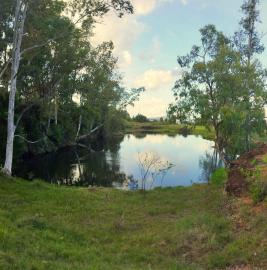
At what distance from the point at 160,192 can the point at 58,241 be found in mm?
10895

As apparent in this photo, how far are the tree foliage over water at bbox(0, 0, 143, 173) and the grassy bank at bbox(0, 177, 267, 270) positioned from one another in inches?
454

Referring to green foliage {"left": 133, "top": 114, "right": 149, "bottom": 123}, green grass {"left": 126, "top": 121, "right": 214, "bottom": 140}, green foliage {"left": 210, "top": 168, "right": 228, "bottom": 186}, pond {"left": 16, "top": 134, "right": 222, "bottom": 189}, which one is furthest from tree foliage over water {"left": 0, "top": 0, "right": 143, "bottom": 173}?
green foliage {"left": 133, "top": 114, "right": 149, "bottom": 123}

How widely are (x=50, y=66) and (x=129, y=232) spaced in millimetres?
25003

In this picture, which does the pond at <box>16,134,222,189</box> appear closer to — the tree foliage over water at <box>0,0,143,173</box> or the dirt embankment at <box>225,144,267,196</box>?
the tree foliage over water at <box>0,0,143,173</box>

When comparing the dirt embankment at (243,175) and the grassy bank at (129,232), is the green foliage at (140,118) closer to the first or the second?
the dirt embankment at (243,175)

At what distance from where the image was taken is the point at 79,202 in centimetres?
1941

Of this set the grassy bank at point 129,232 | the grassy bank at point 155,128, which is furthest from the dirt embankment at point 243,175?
the grassy bank at point 155,128

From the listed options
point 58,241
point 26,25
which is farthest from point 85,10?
point 58,241

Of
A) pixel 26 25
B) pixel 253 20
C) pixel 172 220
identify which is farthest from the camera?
pixel 253 20

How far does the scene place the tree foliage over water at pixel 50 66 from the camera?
28.0 meters

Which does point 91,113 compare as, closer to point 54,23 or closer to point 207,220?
point 54,23

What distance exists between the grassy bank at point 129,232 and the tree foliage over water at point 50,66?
11538 millimetres

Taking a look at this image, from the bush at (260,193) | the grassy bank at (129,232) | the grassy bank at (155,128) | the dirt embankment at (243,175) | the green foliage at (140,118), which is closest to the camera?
the grassy bank at (129,232)

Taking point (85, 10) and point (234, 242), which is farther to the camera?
point (85, 10)
